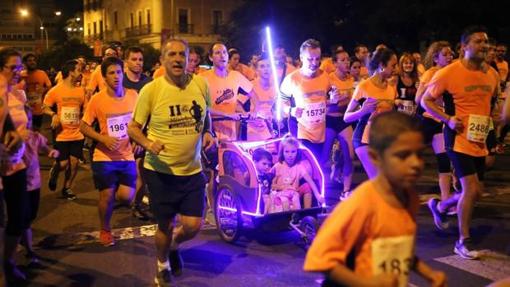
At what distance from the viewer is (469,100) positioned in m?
5.97

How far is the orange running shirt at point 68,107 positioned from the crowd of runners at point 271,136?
0.06ft

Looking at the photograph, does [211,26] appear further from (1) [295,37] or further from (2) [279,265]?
(2) [279,265]

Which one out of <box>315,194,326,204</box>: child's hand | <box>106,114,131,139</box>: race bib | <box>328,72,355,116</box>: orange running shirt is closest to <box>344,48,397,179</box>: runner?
<box>315,194,326,204</box>: child's hand

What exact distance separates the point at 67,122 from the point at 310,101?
12.0 feet

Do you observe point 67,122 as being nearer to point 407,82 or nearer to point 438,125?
point 407,82

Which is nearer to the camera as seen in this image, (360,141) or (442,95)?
(442,95)

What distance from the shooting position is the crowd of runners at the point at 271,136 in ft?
8.75

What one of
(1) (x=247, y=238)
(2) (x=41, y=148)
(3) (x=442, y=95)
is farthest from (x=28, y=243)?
(3) (x=442, y=95)

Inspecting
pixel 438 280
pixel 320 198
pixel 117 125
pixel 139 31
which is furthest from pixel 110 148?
pixel 139 31

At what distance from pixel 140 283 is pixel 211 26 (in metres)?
61.2

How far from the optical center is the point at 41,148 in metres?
5.58

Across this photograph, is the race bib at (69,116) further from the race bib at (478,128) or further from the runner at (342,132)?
the race bib at (478,128)

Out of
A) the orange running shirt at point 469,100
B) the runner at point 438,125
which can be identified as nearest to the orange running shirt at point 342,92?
the runner at point 438,125

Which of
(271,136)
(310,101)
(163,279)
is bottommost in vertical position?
(163,279)
